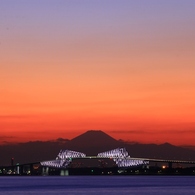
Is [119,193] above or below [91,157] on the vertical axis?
below

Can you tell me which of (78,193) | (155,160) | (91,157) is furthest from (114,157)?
(78,193)

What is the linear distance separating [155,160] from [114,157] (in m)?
26.6

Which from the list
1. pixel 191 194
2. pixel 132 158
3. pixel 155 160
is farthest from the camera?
pixel 132 158

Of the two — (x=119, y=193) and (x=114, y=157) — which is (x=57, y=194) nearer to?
(x=119, y=193)

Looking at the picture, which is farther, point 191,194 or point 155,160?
point 155,160

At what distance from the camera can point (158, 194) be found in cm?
8912

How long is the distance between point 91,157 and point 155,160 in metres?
23.3

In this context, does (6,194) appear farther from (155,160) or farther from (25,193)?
(155,160)

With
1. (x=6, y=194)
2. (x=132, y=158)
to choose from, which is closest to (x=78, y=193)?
(x=6, y=194)

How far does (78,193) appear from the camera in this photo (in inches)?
3607

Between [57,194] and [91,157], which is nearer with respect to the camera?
[57,194]

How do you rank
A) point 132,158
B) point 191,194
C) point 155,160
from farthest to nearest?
point 132,158 < point 155,160 < point 191,194

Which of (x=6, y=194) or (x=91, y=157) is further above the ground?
(x=91, y=157)

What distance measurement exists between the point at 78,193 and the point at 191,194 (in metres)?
13.1
